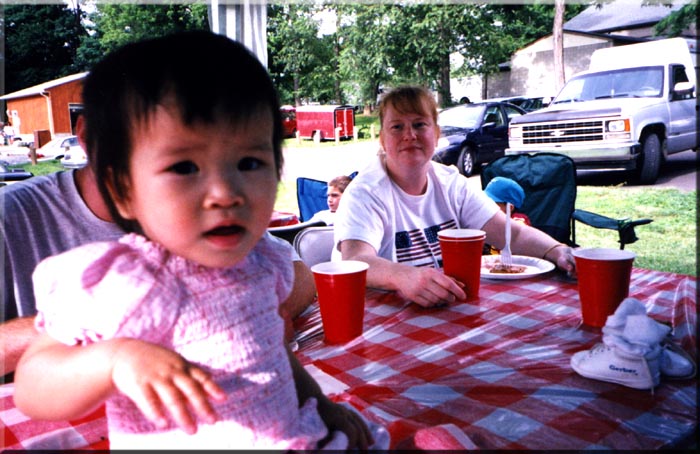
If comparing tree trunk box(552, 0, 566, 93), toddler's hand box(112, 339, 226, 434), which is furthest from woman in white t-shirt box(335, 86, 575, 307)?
tree trunk box(552, 0, 566, 93)

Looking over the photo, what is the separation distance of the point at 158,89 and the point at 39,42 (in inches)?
275

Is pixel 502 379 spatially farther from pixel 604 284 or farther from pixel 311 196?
pixel 311 196

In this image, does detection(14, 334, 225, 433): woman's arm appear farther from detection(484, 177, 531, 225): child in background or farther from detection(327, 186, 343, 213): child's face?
detection(327, 186, 343, 213): child's face

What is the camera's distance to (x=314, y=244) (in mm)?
2076

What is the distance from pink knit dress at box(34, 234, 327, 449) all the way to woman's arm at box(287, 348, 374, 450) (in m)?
0.10

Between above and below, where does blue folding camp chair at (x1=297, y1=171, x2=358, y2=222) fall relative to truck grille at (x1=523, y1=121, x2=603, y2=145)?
below

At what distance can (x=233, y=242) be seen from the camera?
1.94ft

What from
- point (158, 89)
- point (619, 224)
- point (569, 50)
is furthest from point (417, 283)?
point (569, 50)

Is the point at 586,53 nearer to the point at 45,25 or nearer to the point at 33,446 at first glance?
the point at 45,25

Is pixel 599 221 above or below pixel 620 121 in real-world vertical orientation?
below

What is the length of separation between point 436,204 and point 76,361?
1830 millimetres

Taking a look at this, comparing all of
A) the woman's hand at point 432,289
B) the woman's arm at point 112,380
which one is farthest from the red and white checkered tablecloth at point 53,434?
the woman's hand at point 432,289

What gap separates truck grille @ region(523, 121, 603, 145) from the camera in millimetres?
7812

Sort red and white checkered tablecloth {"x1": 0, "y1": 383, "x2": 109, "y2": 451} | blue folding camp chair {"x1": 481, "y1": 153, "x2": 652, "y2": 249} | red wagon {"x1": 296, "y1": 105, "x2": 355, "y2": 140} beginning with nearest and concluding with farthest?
red and white checkered tablecloth {"x1": 0, "y1": 383, "x2": 109, "y2": 451} → blue folding camp chair {"x1": 481, "y1": 153, "x2": 652, "y2": 249} → red wagon {"x1": 296, "y1": 105, "x2": 355, "y2": 140}
